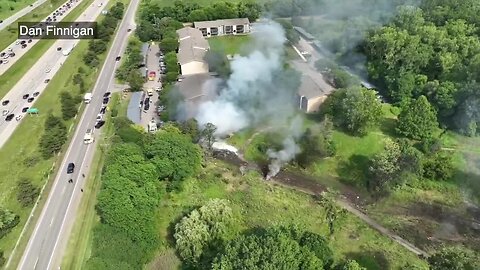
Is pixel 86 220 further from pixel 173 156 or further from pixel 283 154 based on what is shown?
pixel 283 154

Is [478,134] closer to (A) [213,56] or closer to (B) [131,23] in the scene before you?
(A) [213,56]

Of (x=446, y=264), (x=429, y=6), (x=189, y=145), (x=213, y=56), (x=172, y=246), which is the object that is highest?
(x=429, y=6)

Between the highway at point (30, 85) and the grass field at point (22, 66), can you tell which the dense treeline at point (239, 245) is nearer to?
the highway at point (30, 85)

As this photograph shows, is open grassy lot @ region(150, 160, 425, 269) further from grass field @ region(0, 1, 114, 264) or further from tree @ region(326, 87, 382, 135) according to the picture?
grass field @ region(0, 1, 114, 264)

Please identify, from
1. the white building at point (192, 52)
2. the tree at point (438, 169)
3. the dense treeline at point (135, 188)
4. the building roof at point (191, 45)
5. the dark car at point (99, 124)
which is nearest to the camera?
the dense treeline at point (135, 188)

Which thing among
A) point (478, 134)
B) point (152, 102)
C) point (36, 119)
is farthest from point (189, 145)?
point (478, 134)

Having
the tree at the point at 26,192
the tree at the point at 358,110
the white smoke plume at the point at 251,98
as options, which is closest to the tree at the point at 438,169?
the tree at the point at 358,110

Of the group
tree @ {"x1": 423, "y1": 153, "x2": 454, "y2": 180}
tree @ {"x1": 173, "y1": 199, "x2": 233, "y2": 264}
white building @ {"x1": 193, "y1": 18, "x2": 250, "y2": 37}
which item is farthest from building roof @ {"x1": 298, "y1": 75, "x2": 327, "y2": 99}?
white building @ {"x1": 193, "y1": 18, "x2": 250, "y2": 37}
